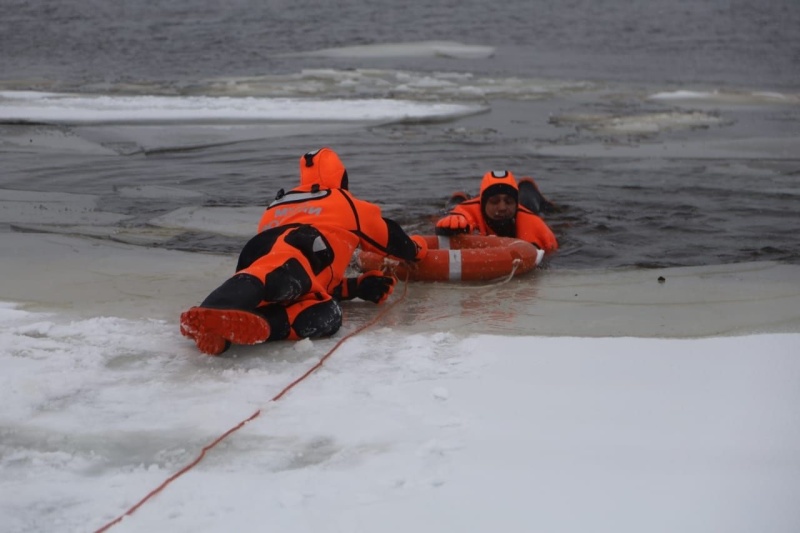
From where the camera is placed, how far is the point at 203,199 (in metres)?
9.20

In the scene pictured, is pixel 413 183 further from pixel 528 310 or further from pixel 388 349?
pixel 388 349

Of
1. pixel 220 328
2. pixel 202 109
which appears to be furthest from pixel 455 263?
pixel 202 109

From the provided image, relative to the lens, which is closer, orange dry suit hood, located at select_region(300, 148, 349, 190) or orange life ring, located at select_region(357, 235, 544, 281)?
orange dry suit hood, located at select_region(300, 148, 349, 190)

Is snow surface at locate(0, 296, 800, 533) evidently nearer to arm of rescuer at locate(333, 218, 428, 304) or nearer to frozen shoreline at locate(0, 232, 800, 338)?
frozen shoreline at locate(0, 232, 800, 338)

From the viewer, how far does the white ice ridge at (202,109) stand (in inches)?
500

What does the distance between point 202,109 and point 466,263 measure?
786cm

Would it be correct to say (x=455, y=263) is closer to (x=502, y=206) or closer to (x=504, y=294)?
(x=504, y=294)

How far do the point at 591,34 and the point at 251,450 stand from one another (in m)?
23.2

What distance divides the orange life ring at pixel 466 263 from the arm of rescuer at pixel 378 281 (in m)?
0.40

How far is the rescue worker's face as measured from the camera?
24.3 feet

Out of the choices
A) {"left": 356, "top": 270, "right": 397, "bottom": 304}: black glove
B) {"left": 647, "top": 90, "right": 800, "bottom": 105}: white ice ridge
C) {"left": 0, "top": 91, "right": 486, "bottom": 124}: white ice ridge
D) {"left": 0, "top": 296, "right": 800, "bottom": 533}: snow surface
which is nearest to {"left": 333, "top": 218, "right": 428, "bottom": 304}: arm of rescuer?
{"left": 356, "top": 270, "right": 397, "bottom": 304}: black glove

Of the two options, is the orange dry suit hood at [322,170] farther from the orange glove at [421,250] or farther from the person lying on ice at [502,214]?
the person lying on ice at [502,214]

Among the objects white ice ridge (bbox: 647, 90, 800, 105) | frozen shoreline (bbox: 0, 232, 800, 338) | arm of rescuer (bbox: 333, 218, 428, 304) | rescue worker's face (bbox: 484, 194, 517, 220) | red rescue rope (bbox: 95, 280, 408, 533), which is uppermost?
white ice ridge (bbox: 647, 90, 800, 105)

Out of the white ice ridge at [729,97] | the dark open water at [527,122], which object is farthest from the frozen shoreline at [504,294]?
the white ice ridge at [729,97]
